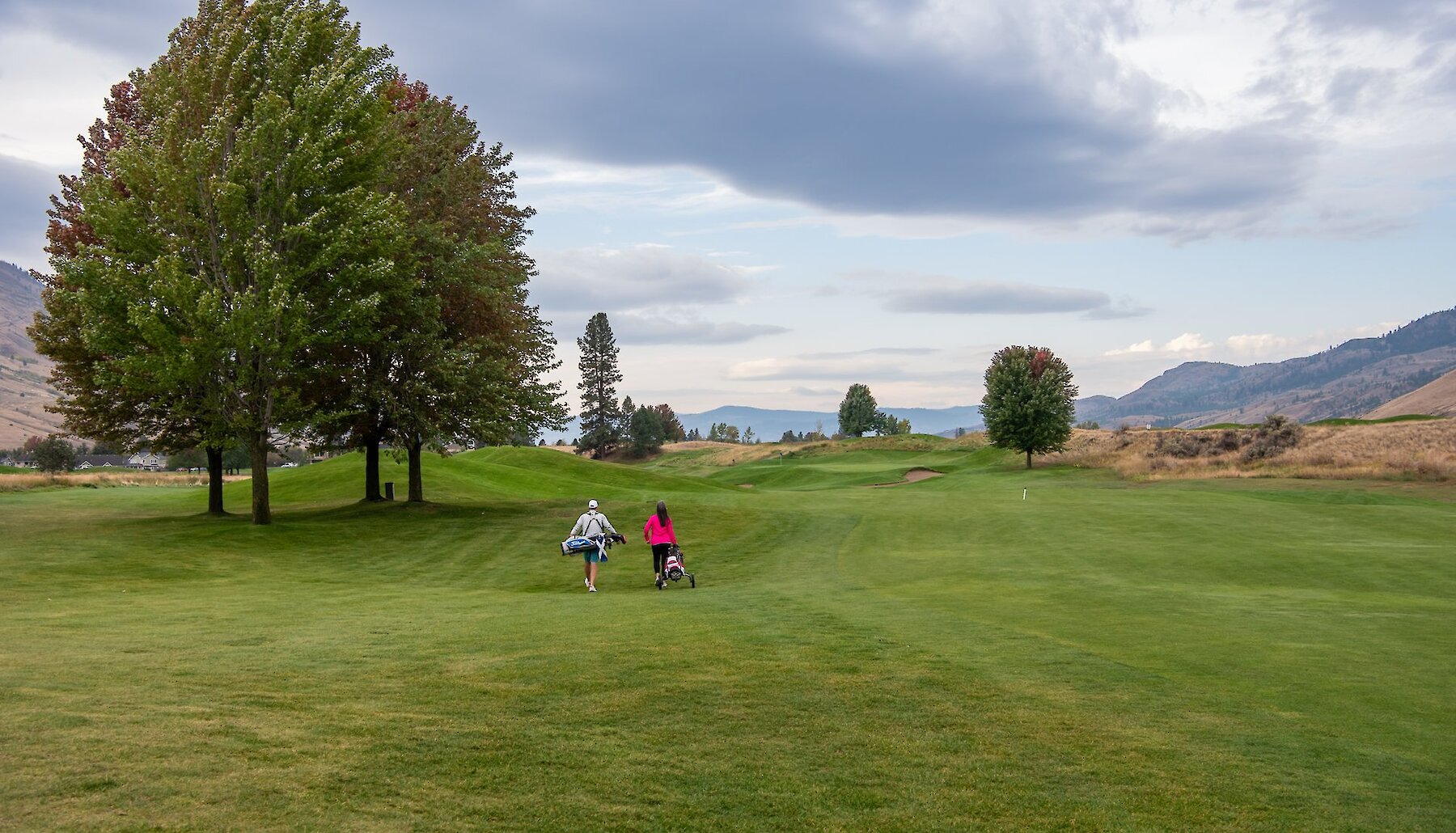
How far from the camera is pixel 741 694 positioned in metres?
10.6

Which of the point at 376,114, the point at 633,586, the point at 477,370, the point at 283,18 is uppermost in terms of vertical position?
the point at 283,18

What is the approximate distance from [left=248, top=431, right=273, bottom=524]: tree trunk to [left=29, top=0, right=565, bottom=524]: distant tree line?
77 millimetres

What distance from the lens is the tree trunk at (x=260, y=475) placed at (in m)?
33.5

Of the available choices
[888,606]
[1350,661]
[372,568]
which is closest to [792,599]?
[888,606]

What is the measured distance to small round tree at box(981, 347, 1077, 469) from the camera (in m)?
75.6

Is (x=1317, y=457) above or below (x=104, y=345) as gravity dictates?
below

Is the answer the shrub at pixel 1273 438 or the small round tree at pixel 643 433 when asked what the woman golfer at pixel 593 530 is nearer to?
the shrub at pixel 1273 438

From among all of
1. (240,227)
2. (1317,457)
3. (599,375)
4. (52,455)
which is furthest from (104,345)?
(599,375)

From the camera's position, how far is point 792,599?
19.4 metres

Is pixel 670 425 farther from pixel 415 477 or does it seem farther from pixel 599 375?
pixel 415 477

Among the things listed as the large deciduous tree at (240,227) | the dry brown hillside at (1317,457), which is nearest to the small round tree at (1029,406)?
the dry brown hillside at (1317,457)

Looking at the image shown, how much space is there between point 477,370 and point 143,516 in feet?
46.4

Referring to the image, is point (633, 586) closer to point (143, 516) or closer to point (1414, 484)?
point (143, 516)

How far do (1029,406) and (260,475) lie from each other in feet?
190
